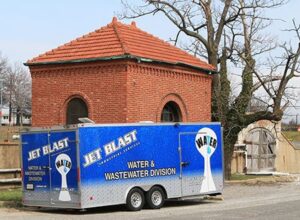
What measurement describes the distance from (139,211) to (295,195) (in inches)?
329

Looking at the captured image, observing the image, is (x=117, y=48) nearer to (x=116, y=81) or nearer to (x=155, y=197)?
(x=116, y=81)

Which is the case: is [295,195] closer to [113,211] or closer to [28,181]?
[113,211]

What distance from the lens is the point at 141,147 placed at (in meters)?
17.1

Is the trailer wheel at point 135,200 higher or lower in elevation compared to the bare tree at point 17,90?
lower

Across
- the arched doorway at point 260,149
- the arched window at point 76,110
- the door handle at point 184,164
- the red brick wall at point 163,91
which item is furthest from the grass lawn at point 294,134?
the door handle at point 184,164

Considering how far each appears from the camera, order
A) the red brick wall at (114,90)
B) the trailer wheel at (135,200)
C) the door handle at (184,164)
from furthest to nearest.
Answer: the red brick wall at (114,90) → the door handle at (184,164) → the trailer wheel at (135,200)

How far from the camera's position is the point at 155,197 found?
57.0 ft

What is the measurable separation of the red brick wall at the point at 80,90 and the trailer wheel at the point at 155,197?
403cm

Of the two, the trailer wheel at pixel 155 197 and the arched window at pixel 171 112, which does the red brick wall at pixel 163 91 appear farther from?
the trailer wheel at pixel 155 197

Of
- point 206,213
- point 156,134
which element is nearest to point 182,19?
point 156,134

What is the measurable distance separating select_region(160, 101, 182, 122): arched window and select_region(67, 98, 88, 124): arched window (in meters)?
3.26

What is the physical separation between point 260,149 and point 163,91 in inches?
674

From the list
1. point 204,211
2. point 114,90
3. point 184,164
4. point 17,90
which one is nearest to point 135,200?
point 204,211

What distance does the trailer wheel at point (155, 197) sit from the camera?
677 inches
